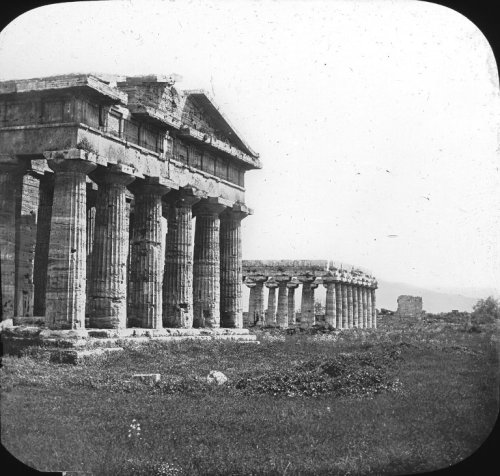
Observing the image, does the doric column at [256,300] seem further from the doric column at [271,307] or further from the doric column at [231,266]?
the doric column at [231,266]

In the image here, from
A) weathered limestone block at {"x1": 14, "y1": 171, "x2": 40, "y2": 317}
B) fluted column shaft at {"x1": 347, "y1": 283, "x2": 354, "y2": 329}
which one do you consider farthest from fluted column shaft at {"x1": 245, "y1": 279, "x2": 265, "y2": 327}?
weathered limestone block at {"x1": 14, "y1": 171, "x2": 40, "y2": 317}

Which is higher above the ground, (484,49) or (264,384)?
(484,49)

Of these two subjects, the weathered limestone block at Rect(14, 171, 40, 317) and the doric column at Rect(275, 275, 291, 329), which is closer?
the weathered limestone block at Rect(14, 171, 40, 317)

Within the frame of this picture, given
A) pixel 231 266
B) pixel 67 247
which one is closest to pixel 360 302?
pixel 231 266

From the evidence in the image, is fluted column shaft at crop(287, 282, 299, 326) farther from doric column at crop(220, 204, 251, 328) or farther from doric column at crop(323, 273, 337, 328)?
doric column at crop(220, 204, 251, 328)

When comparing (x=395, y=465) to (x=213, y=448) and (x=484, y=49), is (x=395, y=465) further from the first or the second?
(x=484, y=49)

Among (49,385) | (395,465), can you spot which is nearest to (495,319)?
(395,465)

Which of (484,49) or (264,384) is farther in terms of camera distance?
(264,384)
